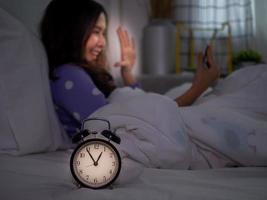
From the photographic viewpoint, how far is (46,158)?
35.4 inches

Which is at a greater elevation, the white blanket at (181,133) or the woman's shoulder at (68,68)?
the woman's shoulder at (68,68)

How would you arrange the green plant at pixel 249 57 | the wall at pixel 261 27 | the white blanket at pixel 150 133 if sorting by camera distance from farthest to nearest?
the wall at pixel 261 27
the green plant at pixel 249 57
the white blanket at pixel 150 133

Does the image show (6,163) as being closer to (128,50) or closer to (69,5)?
(69,5)

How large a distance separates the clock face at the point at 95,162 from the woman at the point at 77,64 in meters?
0.48

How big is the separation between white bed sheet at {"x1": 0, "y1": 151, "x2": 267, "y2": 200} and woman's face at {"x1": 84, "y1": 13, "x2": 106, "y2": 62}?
0.59 m

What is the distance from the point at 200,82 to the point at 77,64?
43 cm

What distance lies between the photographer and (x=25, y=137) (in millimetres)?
892

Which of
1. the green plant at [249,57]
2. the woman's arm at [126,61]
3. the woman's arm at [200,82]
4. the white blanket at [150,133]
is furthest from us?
the green plant at [249,57]

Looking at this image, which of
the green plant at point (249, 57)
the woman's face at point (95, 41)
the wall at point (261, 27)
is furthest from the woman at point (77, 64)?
the wall at point (261, 27)

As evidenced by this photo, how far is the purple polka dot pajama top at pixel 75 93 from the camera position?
110cm

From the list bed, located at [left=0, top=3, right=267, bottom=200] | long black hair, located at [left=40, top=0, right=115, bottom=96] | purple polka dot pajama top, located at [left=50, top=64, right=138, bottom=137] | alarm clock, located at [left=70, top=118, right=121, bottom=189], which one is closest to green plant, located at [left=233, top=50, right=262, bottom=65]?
bed, located at [left=0, top=3, right=267, bottom=200]

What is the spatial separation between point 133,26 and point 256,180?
67.0 inches

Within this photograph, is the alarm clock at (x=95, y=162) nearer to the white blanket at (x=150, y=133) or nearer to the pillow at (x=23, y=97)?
the white blanket at (x=150, y=133)

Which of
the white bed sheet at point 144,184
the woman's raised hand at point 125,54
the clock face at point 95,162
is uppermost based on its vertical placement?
the woman's raised hand at point 125,54
